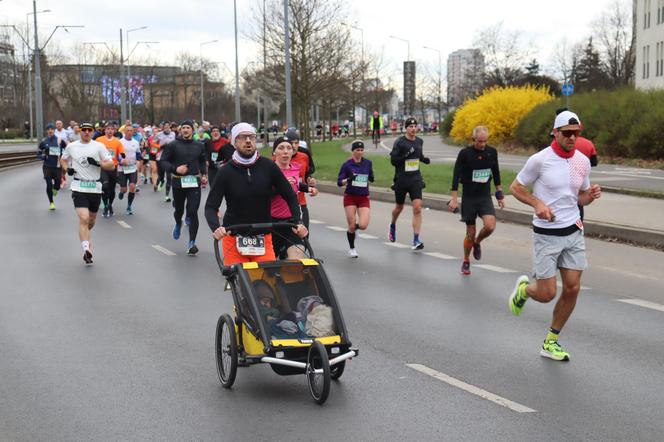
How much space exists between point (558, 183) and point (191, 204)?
26.4 feet

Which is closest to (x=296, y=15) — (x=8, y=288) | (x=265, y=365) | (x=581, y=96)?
(x=581, y=96)

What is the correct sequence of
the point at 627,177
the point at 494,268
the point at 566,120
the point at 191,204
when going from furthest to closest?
1. the point at 627,177
2. the point at 191,204
3. the point at 494,268
4. the point at 566,120

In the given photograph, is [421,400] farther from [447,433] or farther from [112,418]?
[112,418]

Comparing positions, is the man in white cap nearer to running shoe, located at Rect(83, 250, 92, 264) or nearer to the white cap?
the white cap

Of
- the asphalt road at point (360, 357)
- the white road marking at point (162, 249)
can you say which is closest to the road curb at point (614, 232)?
the asphalt road at point (360, 357)

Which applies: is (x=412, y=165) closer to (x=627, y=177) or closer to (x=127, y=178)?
(x=127, y=178)

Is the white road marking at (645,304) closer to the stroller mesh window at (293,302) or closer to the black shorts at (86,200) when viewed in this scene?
the stroller mesh window at (293,302)

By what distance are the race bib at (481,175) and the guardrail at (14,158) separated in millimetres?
33501

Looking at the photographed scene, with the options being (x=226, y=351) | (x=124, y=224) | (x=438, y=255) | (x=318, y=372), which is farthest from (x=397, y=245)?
(x=318, y=372)

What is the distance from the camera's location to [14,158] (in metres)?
45.2

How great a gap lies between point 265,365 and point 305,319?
1086 mm

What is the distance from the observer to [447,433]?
5656mm

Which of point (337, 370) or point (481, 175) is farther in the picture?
point (481, 175)

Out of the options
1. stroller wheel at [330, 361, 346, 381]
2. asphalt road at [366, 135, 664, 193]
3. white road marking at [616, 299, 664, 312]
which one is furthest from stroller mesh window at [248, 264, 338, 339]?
asphalt road at [366, 135, 664, 193]
